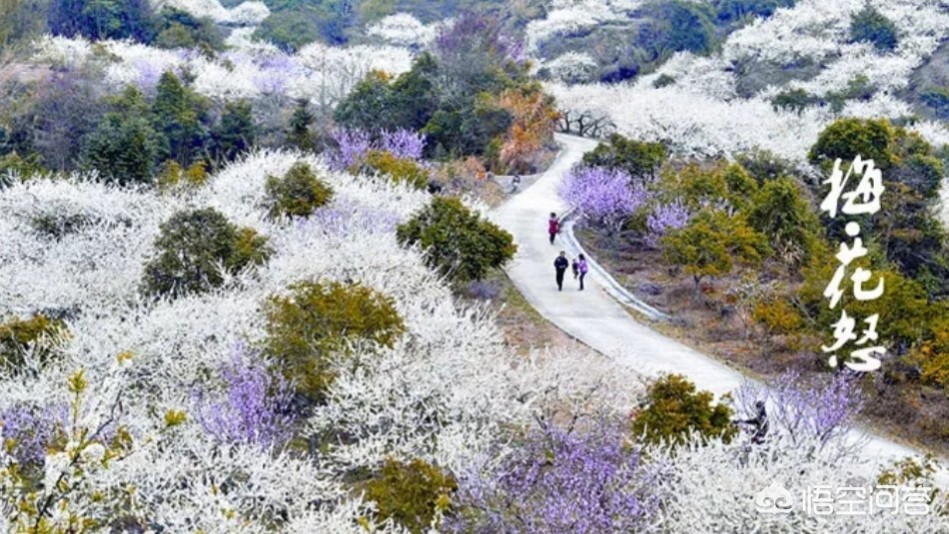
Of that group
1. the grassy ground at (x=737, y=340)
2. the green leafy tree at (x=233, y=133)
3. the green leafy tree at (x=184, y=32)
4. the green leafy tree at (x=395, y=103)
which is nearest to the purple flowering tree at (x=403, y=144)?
the green leafy tree at (x=395, y=103)

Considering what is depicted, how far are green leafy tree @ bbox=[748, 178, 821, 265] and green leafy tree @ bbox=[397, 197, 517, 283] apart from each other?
20.2 ft

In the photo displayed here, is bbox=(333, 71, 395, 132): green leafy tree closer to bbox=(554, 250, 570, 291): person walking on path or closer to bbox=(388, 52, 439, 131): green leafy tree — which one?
bbox=(388, 52, 439, 131): green leafy tree

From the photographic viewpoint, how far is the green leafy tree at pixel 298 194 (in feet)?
65.7

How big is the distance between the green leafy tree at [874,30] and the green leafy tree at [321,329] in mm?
46255

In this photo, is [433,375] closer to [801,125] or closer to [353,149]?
[353,149]

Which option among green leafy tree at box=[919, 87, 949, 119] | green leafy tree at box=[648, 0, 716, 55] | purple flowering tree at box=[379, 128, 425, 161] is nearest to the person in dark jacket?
purple flowering tree at box=[379, 128, 425, 161]

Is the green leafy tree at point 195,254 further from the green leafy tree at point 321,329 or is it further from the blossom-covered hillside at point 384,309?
the green leafy tree at point 321,329

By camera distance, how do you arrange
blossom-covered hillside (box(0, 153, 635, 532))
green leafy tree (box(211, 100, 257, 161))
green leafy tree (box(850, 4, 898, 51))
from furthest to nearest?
green leafy tree (box(850, 4, 898, 51))
green leafy tree (box(211, 100, 257, 161))
blossom-covered hillside (box(0, 153, 635, 532))

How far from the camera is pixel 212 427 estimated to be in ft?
33.9

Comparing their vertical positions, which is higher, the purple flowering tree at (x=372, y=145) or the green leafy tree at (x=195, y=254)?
the green leafy tree at (x=195, y=254)

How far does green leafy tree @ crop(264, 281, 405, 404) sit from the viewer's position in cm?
1215

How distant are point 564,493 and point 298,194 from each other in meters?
13.1

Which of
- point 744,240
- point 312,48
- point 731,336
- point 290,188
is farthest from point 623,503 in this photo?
point 312,48

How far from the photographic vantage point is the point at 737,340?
16891 mm
